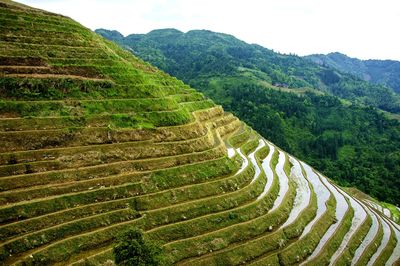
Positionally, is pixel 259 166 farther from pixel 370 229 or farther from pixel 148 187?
pixel 148 187

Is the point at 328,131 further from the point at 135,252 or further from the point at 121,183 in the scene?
the point at 135,252

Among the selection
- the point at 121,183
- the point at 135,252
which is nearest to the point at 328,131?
the point at 121,183

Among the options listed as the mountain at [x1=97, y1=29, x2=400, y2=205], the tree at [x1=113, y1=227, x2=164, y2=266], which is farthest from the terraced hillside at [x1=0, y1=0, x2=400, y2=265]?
the mountain at [x1=97, y1=29, x2=400, y2=205]

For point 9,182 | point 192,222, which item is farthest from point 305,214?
point 9,182

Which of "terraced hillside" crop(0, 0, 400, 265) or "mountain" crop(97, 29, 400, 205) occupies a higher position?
"terraced hillside" crop(0, 0, 400, 265)

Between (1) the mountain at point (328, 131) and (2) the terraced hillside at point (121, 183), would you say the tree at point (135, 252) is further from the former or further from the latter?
(1) the mountain at point (328, 131)

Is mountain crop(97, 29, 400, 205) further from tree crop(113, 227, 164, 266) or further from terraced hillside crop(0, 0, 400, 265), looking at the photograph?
tree crop(113, 227, 164, 266)

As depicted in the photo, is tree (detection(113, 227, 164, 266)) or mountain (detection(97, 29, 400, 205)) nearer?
tree (detection(113, 227, 164, 266))
